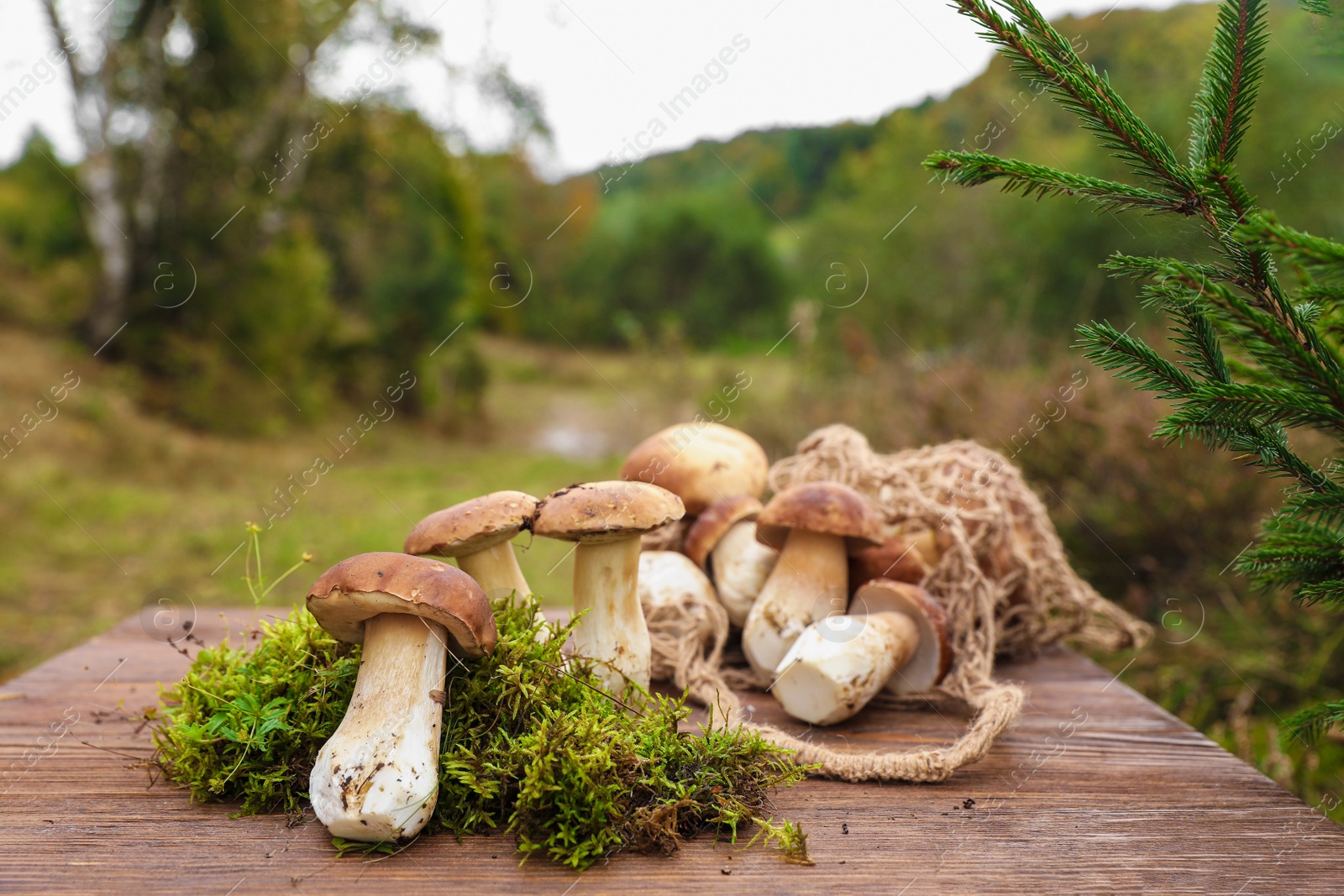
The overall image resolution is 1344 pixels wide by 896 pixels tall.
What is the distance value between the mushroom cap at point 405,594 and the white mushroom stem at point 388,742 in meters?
0.05

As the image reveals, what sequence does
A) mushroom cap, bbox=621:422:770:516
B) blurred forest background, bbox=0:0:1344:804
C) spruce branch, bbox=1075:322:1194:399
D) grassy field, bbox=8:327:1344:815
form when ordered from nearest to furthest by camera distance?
spruce branch, bbox=1075:322:1194:399, mushroom cap, bbox=621:422:770:516, grassy field, bbox=8:327:1344:815, blurred forest background, bbox=0:0:1344:804

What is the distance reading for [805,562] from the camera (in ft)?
5.76

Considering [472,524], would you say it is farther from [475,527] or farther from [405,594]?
[405,594]

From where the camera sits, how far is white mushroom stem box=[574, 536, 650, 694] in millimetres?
1503

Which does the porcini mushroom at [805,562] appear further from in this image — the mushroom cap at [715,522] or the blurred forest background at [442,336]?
the blurred forest background at [442,336]

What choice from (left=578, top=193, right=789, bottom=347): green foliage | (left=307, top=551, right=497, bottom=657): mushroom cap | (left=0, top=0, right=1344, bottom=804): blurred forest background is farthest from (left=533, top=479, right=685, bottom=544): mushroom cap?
(left=578, top=193, right=789, bottom=347): green foliage

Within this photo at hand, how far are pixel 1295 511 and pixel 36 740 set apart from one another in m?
2.09

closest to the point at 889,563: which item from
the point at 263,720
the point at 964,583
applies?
the point at 964,583

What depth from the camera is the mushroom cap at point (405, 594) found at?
1168 millimetres

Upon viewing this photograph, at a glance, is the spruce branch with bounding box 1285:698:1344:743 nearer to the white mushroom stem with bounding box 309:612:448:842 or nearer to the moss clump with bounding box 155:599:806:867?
the moss clump with bounding box 155:599:806:867

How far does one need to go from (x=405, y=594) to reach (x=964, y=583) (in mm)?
1248

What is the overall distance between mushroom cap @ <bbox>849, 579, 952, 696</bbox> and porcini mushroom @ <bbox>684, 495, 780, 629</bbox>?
25 centimetres

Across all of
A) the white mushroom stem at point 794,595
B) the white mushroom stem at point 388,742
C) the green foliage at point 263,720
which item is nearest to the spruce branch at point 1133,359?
the white mushroom stem at point 794,595

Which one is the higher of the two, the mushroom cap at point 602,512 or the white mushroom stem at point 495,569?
the mushroom cap at point 602,512
